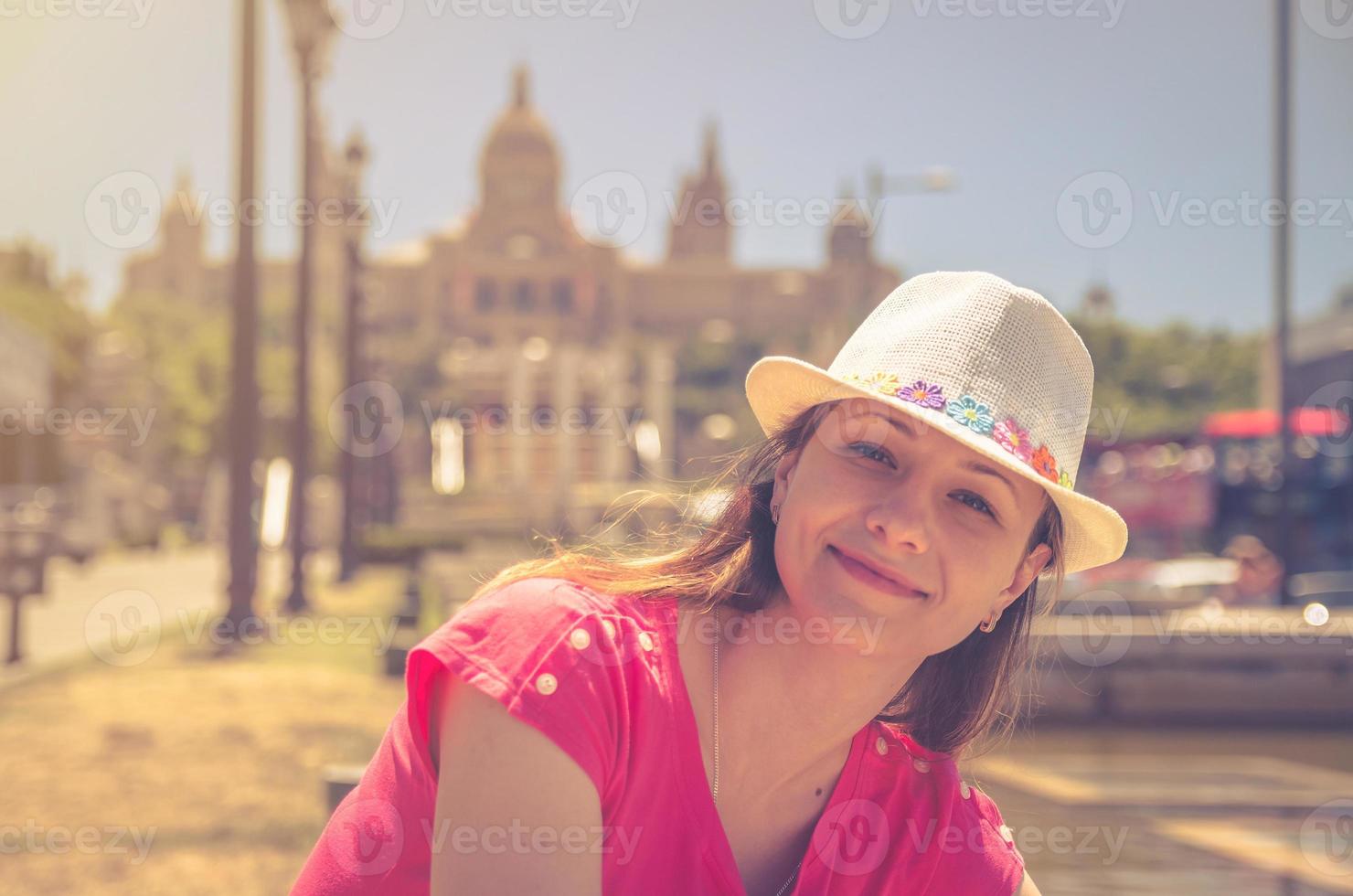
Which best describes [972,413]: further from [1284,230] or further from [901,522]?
[1284,230]

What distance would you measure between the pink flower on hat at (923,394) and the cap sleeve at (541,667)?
1.55ft

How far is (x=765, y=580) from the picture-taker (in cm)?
214

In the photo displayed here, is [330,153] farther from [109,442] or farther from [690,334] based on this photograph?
[690,334]

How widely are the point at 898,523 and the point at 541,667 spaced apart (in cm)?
51

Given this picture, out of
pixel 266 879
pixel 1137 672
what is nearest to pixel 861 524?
pixel 266 879

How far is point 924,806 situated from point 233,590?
1025 centimetres

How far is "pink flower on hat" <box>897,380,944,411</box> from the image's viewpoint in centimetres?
194

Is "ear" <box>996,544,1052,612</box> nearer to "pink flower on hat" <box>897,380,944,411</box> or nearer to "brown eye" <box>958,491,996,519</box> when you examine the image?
"brown eye" <box>958,491,996,519</box>

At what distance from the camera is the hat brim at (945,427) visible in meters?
1.91

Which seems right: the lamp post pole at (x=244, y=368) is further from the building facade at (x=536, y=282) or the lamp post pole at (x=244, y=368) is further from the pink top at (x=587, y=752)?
the building facade at (x=536, y=282)

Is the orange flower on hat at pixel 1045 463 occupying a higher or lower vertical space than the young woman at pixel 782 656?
higher

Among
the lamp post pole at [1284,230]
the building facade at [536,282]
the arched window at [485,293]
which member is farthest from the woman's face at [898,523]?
the arched window at [485,293]

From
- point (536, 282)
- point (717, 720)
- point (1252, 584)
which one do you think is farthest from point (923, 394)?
point (536, 282)

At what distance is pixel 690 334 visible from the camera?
120125 mm
